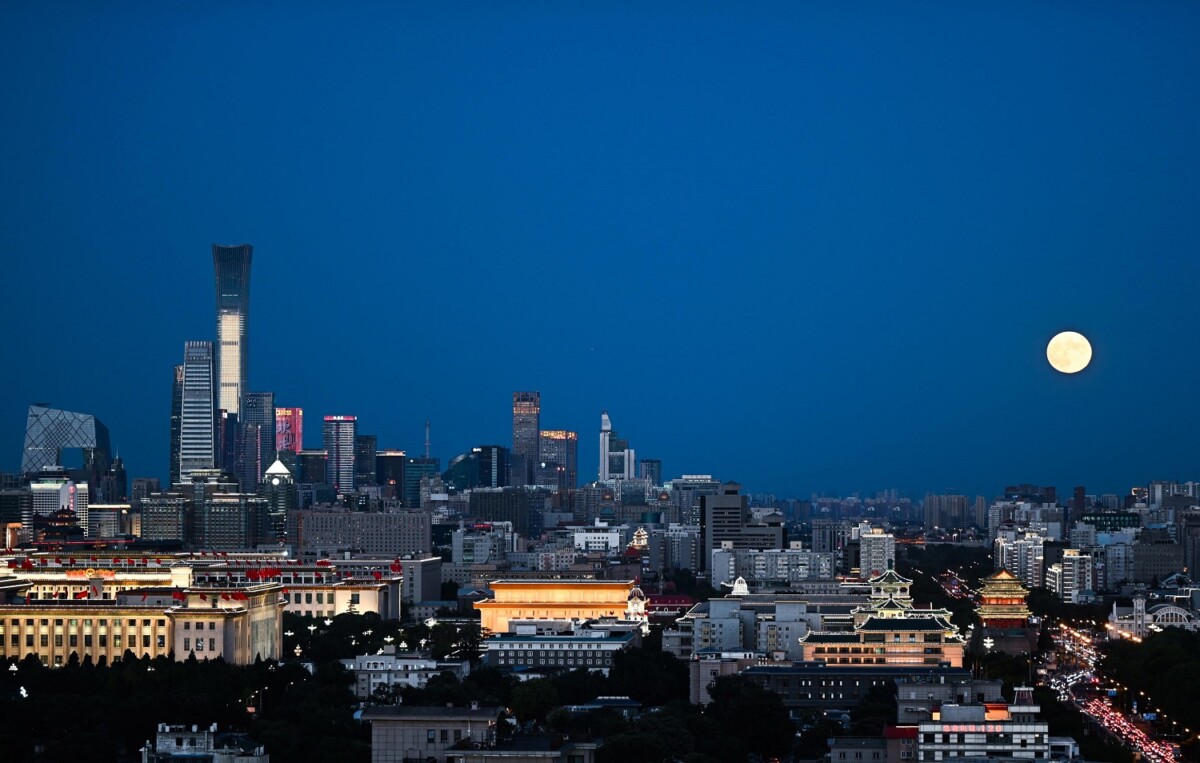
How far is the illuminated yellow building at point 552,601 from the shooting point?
329 feet

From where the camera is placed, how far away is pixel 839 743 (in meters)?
50.5

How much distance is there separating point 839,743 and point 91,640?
33.5 meters

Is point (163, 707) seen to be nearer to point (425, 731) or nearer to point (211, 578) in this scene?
point (425, 731)

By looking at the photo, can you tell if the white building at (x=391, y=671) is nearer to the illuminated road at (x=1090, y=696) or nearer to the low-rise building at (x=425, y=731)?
the low-rise building at (x=425, y=731)

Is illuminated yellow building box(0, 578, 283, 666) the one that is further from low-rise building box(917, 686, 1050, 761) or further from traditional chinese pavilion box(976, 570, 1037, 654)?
low-rise building box(917, 686, 1050, 761)

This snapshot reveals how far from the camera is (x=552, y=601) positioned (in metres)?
102

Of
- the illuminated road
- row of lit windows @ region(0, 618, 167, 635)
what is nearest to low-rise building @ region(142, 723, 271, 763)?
the illuminated road

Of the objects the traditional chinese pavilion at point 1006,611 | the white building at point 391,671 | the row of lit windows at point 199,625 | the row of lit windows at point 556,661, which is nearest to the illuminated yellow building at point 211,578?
the row of lit windows at point 199,625

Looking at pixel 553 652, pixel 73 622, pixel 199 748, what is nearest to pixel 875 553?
pixel 553 652

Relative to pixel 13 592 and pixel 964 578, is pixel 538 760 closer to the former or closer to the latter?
pixel 13 592

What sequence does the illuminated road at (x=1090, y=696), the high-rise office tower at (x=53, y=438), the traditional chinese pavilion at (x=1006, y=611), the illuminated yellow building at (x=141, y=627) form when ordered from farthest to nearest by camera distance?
the high-rise office tower at (x=53, y=438), the traditional chinese pavilion at (x=1006, y=611), the illuminated yellow building at (x=141, y=627), the illuminated road at (x=1090, y=696)

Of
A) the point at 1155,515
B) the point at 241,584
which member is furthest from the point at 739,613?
the point at 1155,515

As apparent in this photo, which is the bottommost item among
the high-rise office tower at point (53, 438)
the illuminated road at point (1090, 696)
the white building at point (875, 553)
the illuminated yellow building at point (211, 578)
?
the illuminated road at point (1090, 696)

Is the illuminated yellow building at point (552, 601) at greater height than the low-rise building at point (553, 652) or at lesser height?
greater
